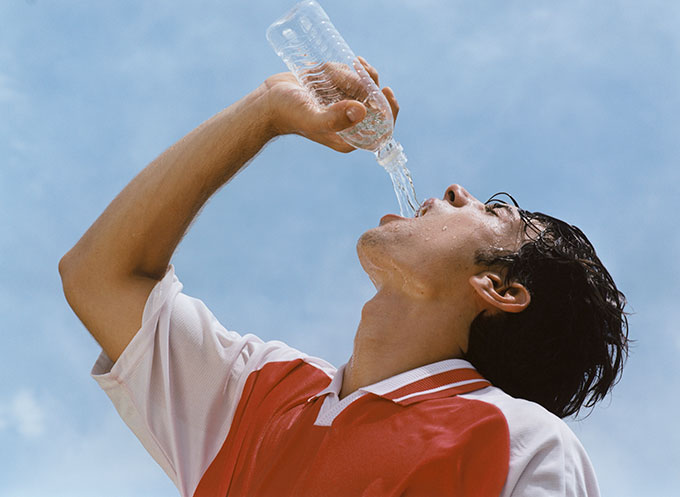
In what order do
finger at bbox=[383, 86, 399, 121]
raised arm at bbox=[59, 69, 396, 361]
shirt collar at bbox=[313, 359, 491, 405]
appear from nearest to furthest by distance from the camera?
1. shirt collar at bbox=[313, 359, 491, 405]
2. raised arm at bbox=[59, 69, 396, 361]
3. finger at bbox=[383, 86, 399, 121]

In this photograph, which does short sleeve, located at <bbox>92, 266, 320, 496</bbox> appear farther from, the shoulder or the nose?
the shoulder

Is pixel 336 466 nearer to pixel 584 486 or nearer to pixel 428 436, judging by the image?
pixel 428 436

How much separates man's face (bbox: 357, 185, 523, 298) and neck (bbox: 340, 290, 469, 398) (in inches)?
2.3

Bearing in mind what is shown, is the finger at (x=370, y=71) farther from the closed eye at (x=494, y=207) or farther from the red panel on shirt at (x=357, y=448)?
the red panel on shirt at (x=357, y=448)

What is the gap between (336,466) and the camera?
2.22 m

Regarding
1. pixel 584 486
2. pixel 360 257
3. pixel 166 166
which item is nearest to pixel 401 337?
pixel 360 257

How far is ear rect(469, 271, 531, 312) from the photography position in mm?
2596

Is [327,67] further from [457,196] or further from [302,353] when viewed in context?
[302,353]

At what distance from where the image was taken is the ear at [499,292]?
2596 mm

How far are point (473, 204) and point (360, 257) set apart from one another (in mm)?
453

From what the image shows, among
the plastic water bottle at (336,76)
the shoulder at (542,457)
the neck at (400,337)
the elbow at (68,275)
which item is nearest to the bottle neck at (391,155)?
the plastic water bottle at (336,76)

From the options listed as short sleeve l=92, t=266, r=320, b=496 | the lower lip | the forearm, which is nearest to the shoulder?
the lower lip

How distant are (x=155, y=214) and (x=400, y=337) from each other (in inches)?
38.6

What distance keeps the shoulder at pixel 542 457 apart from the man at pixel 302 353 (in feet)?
0.55
